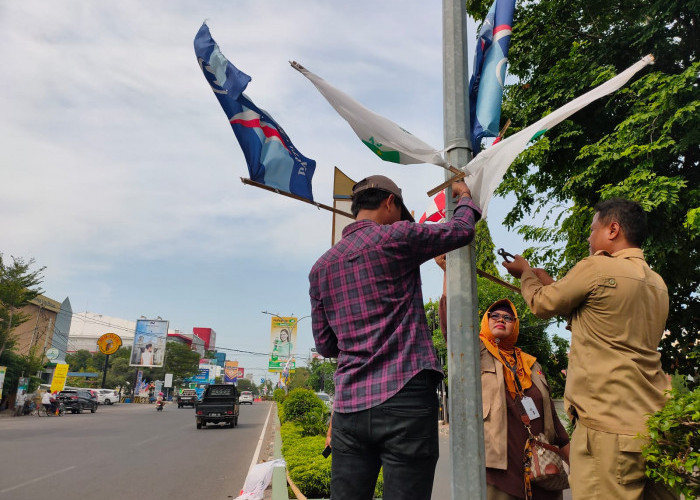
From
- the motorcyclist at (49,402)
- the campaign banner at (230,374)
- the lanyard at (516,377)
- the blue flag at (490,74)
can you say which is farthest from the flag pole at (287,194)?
the campaign banner at (230,374)

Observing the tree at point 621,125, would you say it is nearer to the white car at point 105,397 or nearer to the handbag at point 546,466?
the handbag at point 546,466

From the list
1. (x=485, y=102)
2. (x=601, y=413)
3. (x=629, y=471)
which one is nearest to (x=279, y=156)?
(x=485, y=102)

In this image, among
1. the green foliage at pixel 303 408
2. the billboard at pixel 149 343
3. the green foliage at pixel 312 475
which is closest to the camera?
the green foliage at pixel 312 475

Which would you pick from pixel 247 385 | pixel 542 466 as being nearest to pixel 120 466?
pixel 542 466

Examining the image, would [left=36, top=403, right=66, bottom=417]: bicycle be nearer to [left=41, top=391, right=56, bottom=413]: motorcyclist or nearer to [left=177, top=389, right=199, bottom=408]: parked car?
[left=41, top=391, right=56, bottom=413]: motorcyclist

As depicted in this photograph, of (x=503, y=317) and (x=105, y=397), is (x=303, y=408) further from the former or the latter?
(x=105, y=397)

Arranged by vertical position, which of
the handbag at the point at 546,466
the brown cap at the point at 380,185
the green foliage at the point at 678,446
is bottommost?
the handbag at the point at 546,466

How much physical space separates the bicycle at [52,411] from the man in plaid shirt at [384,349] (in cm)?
→ 3146

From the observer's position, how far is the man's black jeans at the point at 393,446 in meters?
1.74

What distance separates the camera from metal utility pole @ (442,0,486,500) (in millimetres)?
2217

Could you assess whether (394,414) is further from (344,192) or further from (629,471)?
(344,192)

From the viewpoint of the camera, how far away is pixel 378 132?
2639mm

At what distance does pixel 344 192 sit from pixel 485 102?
206cm

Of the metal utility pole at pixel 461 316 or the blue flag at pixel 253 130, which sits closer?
the metal utility pole at pixel 461 316
